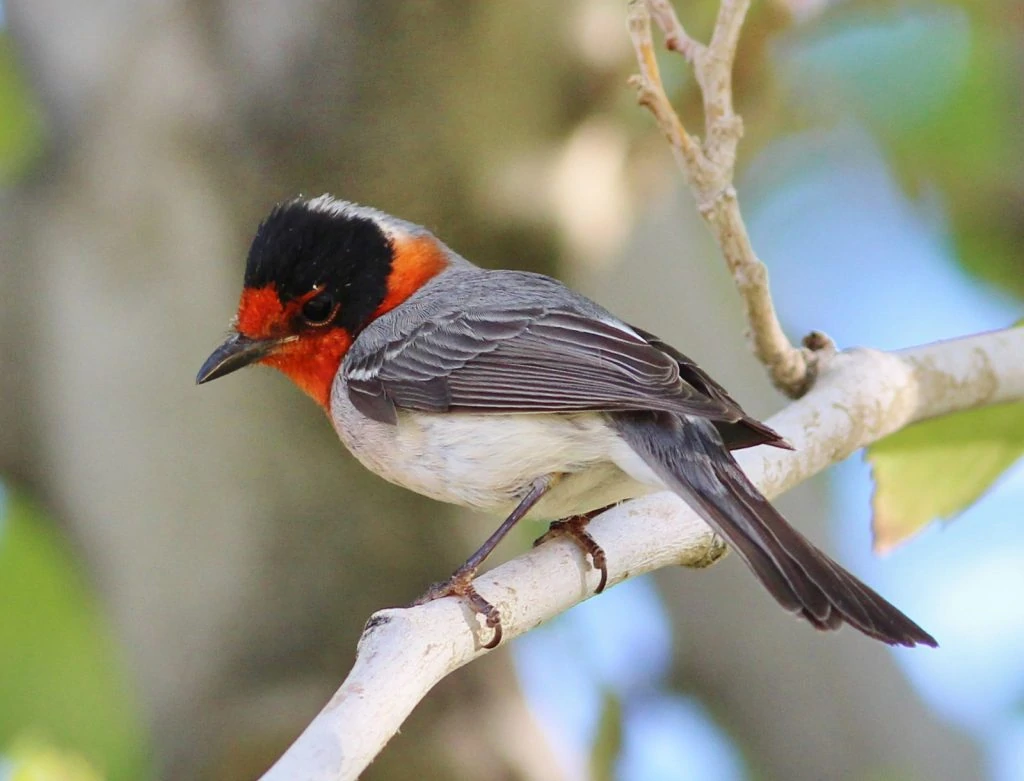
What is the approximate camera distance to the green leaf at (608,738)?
14.7 feet

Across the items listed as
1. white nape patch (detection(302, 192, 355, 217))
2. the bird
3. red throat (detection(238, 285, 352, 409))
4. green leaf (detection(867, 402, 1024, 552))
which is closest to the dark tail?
the bird

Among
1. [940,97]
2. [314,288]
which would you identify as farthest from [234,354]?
[940,97]

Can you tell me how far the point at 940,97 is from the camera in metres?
5.29

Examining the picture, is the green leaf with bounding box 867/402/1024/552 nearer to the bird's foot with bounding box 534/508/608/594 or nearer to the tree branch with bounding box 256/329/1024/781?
the tree branch with bounding box 256/329/1024/781

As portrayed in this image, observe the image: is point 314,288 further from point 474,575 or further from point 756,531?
point 756,531

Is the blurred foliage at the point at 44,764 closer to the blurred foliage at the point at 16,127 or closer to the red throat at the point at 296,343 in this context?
the red throat at the point at 296,343

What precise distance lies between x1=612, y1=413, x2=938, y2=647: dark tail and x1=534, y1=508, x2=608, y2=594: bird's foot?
0.22m

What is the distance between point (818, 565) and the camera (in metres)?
2.18

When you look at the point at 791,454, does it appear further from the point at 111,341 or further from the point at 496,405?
the point at 111,341

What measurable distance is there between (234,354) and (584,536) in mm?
1096

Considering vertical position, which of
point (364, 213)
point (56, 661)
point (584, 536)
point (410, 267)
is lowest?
point (56, 661)

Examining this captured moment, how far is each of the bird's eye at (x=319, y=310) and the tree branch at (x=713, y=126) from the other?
105cm

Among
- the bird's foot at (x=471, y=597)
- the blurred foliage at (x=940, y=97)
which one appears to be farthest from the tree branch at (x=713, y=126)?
the blurred foliage at (x=940, y=97)

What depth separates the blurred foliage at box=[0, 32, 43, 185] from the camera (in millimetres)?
3992
